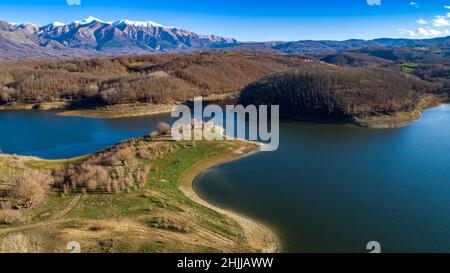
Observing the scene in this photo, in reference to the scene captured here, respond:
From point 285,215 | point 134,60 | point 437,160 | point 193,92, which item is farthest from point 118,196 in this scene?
point 134,60

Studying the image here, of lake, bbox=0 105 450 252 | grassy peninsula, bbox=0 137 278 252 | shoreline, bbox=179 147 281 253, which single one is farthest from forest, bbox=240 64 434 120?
grassy peninsula, bbox=0 137 278 252

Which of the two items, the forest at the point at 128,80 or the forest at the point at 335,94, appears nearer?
the forest at the point at 335,94

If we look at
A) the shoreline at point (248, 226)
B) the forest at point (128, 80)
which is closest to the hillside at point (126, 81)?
the forest at point (128, 80)

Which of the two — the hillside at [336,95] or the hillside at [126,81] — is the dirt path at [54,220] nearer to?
the hillside at [336,95]

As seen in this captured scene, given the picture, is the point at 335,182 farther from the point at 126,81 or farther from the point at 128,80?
the point at 128,80

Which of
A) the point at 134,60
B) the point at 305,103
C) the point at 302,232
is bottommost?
the point at 302,232

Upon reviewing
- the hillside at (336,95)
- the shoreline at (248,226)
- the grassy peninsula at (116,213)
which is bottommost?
the shoreline at (248,226)

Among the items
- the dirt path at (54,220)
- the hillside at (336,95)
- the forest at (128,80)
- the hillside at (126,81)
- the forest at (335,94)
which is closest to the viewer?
the dirt path at (54,220)

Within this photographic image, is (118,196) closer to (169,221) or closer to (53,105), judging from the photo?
(169,221)
